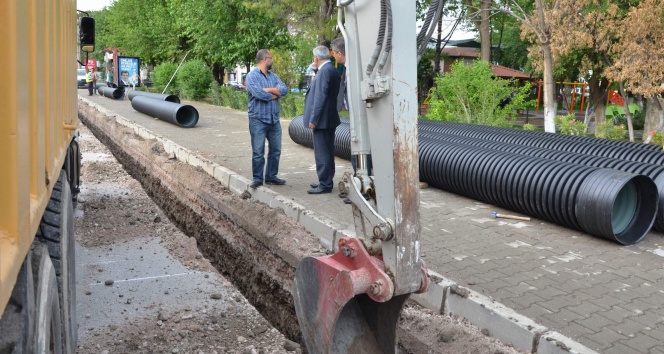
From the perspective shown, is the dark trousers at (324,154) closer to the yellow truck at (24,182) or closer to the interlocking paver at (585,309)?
the interlocking paver at (585,309)

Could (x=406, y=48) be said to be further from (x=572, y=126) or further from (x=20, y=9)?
(x=572, y=126)

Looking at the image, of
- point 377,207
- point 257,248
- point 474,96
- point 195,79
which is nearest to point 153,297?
point 257,248

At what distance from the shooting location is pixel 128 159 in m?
14.7

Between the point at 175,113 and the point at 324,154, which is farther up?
the point at 175,113

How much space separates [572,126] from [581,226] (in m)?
8.32

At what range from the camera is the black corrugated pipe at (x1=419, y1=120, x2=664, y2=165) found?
26.5ft

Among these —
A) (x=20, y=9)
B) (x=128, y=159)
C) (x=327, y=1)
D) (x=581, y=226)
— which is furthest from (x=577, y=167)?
(x=327, y=1)

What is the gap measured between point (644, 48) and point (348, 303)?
11.4m

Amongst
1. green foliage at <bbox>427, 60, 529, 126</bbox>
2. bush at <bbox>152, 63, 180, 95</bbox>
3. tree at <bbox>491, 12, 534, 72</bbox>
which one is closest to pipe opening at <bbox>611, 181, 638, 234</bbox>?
green foliage at <bbox>427, 60, 529, 126</bbox>

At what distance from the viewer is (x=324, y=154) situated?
322 inches

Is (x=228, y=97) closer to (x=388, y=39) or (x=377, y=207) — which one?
(x=377, y=207)

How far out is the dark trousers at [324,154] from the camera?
809cm

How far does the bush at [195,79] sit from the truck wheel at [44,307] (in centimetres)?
2737

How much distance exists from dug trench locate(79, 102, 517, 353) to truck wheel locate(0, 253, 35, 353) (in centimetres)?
297
